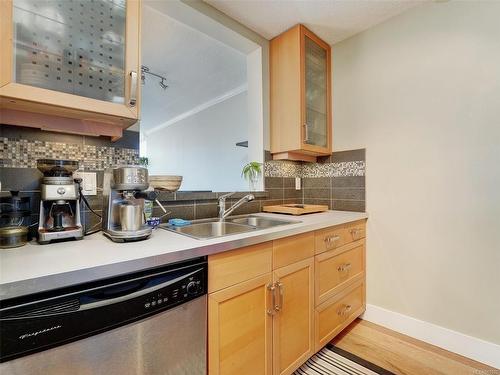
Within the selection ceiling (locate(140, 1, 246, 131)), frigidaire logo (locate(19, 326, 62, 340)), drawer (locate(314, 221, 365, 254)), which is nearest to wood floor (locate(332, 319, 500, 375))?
drawer (locate(314, 221, 365, 254))

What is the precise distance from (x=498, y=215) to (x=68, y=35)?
235 cm

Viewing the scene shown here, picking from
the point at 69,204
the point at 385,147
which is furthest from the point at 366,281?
the point at 69,204

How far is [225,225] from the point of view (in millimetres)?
1628

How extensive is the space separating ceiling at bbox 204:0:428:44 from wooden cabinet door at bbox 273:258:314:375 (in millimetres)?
1712

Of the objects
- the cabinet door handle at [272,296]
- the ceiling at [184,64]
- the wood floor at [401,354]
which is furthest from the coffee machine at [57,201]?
the wood floor at [401,354]

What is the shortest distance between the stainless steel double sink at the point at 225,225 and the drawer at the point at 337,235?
0.62ft

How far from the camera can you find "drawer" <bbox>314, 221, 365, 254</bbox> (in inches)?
58.3

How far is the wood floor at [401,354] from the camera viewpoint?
1.43 meters

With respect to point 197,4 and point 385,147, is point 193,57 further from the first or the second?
point 385,147

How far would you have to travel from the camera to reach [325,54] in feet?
7.19

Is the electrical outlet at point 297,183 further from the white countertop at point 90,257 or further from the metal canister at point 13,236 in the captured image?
the metal canister at point 13,236

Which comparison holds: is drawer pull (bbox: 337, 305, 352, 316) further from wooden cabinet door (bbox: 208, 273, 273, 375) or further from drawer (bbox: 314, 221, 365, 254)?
wooden cabinet door (bbox: 208, 273, 273, 375)

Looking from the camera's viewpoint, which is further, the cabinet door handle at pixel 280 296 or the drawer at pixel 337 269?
the drawer at pixel 337 269

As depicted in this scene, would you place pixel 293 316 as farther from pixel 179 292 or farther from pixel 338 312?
pixel 179 292
